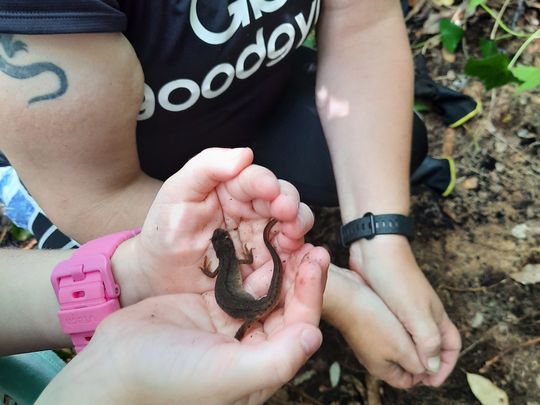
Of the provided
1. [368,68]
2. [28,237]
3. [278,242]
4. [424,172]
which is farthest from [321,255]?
[28,237]

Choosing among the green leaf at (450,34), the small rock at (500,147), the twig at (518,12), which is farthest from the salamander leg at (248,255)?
the twig at (518,12)

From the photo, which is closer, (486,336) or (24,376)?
(24,376)

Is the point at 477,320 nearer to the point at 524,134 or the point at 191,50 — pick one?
the point at 524,134

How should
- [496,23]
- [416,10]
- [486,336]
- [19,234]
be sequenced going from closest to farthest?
[486,336] < [496,23] < [19,234] < [416,10]

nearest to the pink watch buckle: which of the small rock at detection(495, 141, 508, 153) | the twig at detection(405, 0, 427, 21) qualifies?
the small rock at detection(495, 141, 508, 153)

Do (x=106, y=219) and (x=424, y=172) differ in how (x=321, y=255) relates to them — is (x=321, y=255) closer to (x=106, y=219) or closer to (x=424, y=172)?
(x=106, y=219)

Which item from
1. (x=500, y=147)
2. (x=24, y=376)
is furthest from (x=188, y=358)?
(x=500, y=147)

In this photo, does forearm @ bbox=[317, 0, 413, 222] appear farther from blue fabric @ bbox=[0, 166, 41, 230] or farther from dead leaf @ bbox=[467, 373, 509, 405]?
blue fabric @ bbox=[0, 166, 41, 230]
